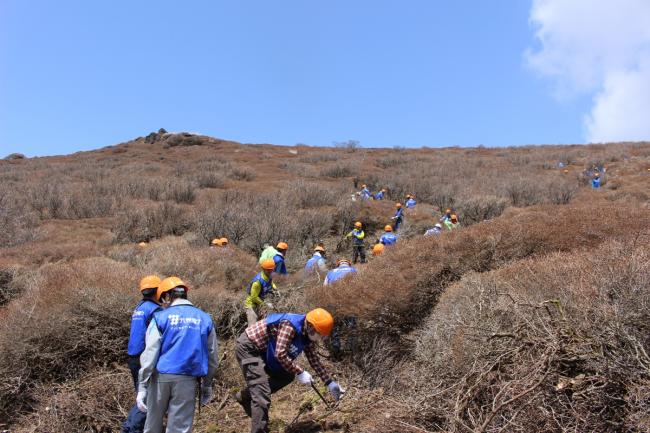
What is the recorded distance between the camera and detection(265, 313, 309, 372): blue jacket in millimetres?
3809

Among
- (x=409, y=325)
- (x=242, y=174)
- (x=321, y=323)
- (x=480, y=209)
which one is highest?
(x=242, y=174)

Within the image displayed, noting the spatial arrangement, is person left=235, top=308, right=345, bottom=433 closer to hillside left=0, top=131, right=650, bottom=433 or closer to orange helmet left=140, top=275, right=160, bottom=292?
hillside left=0, top=131, right=650, bottom=433

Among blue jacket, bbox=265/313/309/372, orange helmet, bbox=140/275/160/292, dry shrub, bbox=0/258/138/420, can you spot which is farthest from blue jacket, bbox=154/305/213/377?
dry shrub, bbox=0/258/138/420

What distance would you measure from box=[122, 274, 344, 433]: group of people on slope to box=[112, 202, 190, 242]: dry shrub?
9.94 m

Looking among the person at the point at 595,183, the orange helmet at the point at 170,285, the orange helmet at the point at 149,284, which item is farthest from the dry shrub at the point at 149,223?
the person at the point at 595,183

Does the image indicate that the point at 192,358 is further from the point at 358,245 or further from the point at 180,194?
the point at 180,194

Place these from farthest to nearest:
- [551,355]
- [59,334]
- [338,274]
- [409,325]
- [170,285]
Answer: [338,274]
[409,325]
[59,334]
[170,285]
[551,355]

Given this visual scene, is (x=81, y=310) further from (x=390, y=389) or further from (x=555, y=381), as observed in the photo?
(x=555, y=381)

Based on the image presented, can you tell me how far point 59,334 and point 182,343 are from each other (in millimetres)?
2637

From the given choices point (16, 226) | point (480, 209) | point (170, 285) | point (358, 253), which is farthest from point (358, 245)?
point (16, 226)

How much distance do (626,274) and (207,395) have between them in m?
3.55

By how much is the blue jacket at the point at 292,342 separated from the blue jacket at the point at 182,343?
1.87ft

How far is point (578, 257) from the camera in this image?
489 centimetres

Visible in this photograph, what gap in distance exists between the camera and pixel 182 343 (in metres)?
3.45
